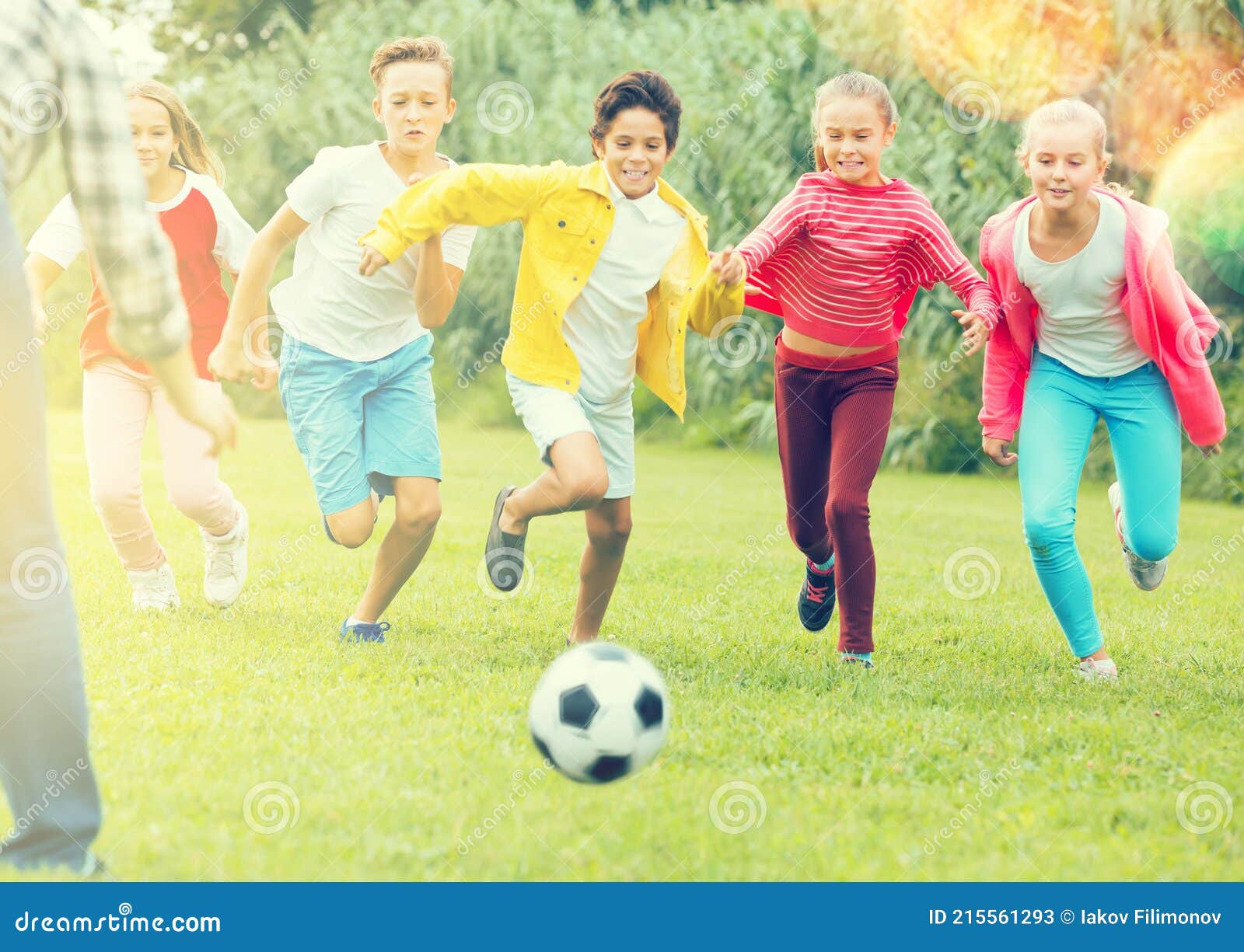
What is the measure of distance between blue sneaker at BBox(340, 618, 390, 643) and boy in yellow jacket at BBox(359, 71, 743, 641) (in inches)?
30.5

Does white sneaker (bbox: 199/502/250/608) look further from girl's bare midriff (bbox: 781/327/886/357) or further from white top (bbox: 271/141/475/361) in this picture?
girl's bare midriff (bbox: 781/327/886/357)

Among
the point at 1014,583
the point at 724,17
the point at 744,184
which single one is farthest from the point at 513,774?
the point at 724,17

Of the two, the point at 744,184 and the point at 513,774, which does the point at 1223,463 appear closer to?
the point at 744,184

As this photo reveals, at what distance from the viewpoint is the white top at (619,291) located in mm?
4645

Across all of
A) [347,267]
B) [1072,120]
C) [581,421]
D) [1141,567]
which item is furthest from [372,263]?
[1141,567]

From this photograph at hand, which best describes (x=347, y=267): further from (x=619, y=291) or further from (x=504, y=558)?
(x=504, y=558)

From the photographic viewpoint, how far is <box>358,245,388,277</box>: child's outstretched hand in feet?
14.3

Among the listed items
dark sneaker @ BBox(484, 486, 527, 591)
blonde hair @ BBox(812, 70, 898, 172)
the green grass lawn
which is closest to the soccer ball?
the green grass lawn

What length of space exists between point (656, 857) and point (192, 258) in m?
3.44

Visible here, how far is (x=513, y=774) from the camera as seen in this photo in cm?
351

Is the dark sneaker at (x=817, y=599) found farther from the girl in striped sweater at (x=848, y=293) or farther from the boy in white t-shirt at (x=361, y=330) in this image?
the boy in white t-shirt at (x=361, y=330)

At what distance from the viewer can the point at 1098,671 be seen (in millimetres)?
4941

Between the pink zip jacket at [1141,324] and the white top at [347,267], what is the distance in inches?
79.0

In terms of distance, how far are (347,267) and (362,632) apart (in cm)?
139
